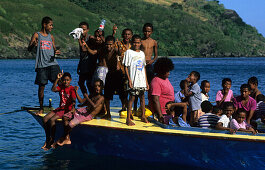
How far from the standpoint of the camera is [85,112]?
8172 mm

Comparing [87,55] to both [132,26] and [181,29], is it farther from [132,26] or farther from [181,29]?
[181,29]

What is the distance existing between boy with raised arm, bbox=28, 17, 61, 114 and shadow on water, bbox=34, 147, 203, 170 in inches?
46.6

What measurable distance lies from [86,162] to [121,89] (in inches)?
72.1

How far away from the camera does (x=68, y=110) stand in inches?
319

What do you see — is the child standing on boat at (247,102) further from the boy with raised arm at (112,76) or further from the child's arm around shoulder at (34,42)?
the child's arm around shoulder at (34,42)

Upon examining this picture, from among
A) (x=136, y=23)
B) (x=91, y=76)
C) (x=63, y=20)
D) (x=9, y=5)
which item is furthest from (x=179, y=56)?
(x=91, y=76)

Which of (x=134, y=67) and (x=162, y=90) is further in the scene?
(x=162, y=90)

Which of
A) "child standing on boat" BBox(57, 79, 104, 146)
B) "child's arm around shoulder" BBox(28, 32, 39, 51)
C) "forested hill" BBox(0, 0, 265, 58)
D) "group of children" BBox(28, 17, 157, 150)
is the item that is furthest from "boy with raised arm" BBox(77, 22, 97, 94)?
"forested hill" BBox(0, 0, 265, 58)

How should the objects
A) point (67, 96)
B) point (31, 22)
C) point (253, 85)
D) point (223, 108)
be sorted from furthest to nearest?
point (31, 22) < point (253, 85) < point (67, 96) < point (223, 108)

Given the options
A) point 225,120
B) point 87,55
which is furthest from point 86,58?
point 225,120

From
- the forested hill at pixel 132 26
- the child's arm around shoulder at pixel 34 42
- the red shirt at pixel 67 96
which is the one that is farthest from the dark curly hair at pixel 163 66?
the forested hill at pixel 132 26

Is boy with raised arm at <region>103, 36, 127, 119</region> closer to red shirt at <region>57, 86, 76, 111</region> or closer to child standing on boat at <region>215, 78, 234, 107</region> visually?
red shirt at <region>57, 86, 76, 111</region>

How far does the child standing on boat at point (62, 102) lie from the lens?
7.92 meters

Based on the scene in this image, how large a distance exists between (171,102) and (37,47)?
3137 millimetres
